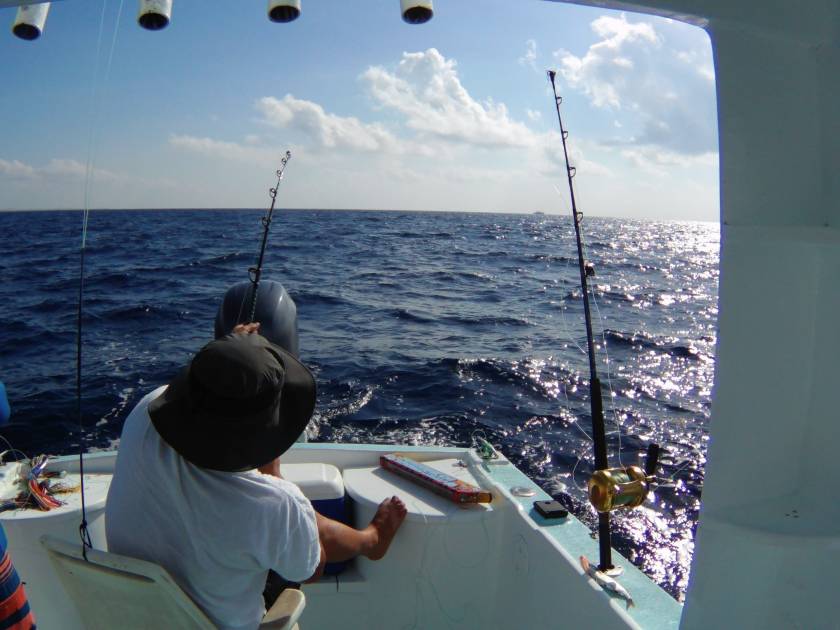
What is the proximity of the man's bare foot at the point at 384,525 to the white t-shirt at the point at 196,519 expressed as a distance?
2.92 feet

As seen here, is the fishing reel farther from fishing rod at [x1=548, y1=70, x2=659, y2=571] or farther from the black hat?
the black hat

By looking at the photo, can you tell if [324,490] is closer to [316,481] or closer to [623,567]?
[316,481]

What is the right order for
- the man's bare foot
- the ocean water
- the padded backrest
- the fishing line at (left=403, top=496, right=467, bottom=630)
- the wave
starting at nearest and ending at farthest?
the padded backrest, the man's bare foot, the fishing line at (left=403, top=496, right=467, bottom=630), the ocean water, the wave

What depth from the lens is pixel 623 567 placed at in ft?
7.01

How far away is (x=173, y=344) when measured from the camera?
9.26m

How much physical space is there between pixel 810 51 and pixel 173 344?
9422mm

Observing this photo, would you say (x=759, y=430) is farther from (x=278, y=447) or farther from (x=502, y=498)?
(x=502, y=498)

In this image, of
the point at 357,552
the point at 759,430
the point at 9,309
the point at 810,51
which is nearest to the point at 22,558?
the point at 357,552

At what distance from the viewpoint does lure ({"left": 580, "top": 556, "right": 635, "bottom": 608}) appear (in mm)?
1935

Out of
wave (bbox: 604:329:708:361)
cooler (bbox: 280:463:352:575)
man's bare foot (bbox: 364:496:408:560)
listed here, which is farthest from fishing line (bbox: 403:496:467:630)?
wave (bbox: 604:329:708:361)

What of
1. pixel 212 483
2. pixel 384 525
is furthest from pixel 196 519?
pixel 384 525

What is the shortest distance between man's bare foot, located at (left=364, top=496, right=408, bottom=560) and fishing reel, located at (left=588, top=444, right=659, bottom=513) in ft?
3.71

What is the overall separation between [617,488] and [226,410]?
3.15 feet

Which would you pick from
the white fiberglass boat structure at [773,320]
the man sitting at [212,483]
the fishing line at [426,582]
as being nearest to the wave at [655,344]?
the fishing line at [426,582]
